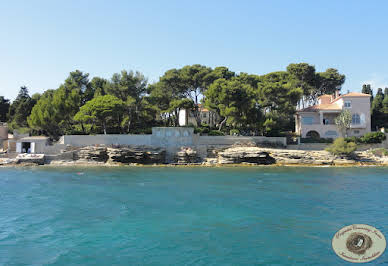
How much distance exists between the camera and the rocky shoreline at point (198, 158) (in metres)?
41.7

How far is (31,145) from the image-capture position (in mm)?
45125

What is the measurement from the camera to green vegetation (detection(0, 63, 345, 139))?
4628 cm

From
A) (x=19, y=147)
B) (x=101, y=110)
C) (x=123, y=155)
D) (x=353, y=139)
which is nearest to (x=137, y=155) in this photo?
(x=123, y=155)

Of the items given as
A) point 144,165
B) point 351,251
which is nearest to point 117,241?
point 351,251

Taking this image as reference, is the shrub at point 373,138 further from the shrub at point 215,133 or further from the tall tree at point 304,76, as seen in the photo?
the shrub at point 215,133

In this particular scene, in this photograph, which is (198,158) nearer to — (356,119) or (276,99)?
(276,99)

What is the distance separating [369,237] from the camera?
654 centimetres

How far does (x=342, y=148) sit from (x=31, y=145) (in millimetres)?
41243

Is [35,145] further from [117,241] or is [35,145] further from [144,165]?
[117,241]

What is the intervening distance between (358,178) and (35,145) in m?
39.7

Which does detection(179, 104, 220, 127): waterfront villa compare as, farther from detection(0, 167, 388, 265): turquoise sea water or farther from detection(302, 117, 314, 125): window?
detection(0, 167, 388, 265): turquoise sea water

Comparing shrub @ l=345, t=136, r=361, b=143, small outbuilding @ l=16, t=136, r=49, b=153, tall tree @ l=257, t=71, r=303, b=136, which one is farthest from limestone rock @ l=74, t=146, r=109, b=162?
shrub @ l=345, t=136, r=361, b=143

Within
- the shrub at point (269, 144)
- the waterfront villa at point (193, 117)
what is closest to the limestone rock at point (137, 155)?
the shrub at point (269, 144)

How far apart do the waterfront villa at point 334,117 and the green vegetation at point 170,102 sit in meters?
3.16
